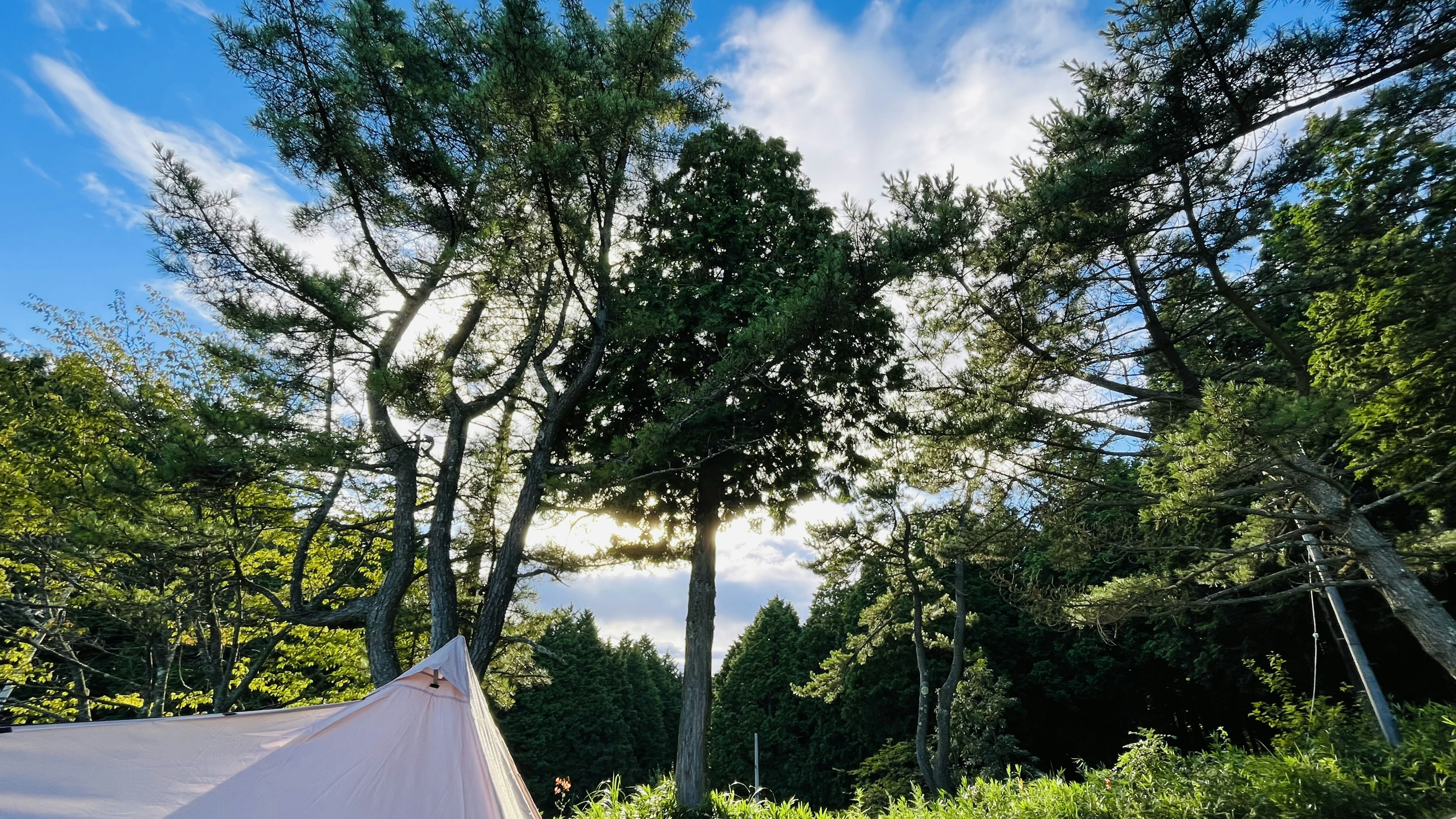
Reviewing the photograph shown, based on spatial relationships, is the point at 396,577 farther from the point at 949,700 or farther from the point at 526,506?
the point at 949,700

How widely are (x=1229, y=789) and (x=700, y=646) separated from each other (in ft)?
19.3

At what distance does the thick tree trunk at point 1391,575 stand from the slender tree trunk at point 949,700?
6.04 m

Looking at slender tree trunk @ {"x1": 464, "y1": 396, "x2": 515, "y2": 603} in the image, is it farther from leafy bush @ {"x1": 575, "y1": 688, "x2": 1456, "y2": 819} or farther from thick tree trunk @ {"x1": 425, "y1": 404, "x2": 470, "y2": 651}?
leafy bush @ {"x1": 575, "y1": 688, "x2": 1456, "y2": 819}

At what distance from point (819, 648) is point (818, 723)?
3.34 meters

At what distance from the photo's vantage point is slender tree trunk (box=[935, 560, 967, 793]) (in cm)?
1355

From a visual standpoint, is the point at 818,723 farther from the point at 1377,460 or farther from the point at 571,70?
the point at 571,70

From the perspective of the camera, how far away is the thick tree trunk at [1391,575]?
21.9ft

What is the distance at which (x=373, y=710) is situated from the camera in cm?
434

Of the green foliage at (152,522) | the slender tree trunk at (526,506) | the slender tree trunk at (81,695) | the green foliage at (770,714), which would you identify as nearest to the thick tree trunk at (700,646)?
the slender tree trunk at (526,506)

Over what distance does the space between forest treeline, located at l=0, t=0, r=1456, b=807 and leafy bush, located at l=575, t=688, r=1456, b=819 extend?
3.06 feet

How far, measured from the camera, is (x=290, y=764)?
3.96 m

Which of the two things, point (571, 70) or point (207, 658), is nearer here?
point (571, 70)

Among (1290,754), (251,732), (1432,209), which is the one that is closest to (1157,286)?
(1432,209)

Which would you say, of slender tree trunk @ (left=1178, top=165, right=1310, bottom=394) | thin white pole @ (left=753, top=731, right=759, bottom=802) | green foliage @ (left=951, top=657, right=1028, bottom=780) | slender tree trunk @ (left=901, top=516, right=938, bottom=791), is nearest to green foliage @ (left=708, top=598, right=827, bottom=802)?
thin white pole @ (left=753, top=731, right=759, bottom=802)
